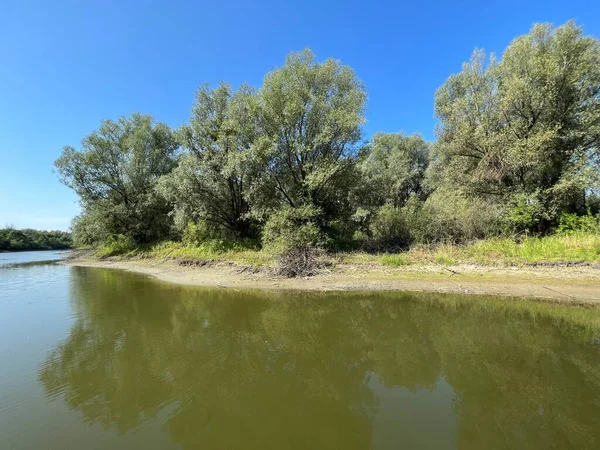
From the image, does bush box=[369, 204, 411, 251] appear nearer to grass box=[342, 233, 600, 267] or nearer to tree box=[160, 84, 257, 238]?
grass box=[342, 233, 600, 267]

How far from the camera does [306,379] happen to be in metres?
5.68

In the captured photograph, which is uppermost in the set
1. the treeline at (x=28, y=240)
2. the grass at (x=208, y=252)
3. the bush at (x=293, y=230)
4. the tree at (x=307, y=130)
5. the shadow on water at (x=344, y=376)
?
the tree at (x=307, y=130)

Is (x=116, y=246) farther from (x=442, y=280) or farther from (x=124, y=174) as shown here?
(x=442, y=280)

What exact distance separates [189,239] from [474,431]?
28151 millimetres

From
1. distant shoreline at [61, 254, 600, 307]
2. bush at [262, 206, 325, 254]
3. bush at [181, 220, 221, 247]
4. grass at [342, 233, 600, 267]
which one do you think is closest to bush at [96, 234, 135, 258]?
bush at [181, 220, 221, 247]

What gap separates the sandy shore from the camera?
12000mm

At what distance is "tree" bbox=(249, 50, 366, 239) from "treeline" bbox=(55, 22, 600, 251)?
0.26ft

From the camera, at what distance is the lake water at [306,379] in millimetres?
4117

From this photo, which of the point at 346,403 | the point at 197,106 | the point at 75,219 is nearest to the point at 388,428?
the point at 346,403

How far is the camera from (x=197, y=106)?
25.8 meters

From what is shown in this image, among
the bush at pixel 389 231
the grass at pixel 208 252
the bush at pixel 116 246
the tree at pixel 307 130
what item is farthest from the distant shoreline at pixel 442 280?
the bush at pixel 116 246

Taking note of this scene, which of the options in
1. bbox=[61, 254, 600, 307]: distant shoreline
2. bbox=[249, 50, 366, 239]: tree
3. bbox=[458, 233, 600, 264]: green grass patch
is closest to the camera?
bbox=[61, 254, 600, 307]: distant shoreline

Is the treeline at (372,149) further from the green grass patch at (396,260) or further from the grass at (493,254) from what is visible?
the green grass patch at (396,260)

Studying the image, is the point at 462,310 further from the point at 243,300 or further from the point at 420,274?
the point at 243,300
